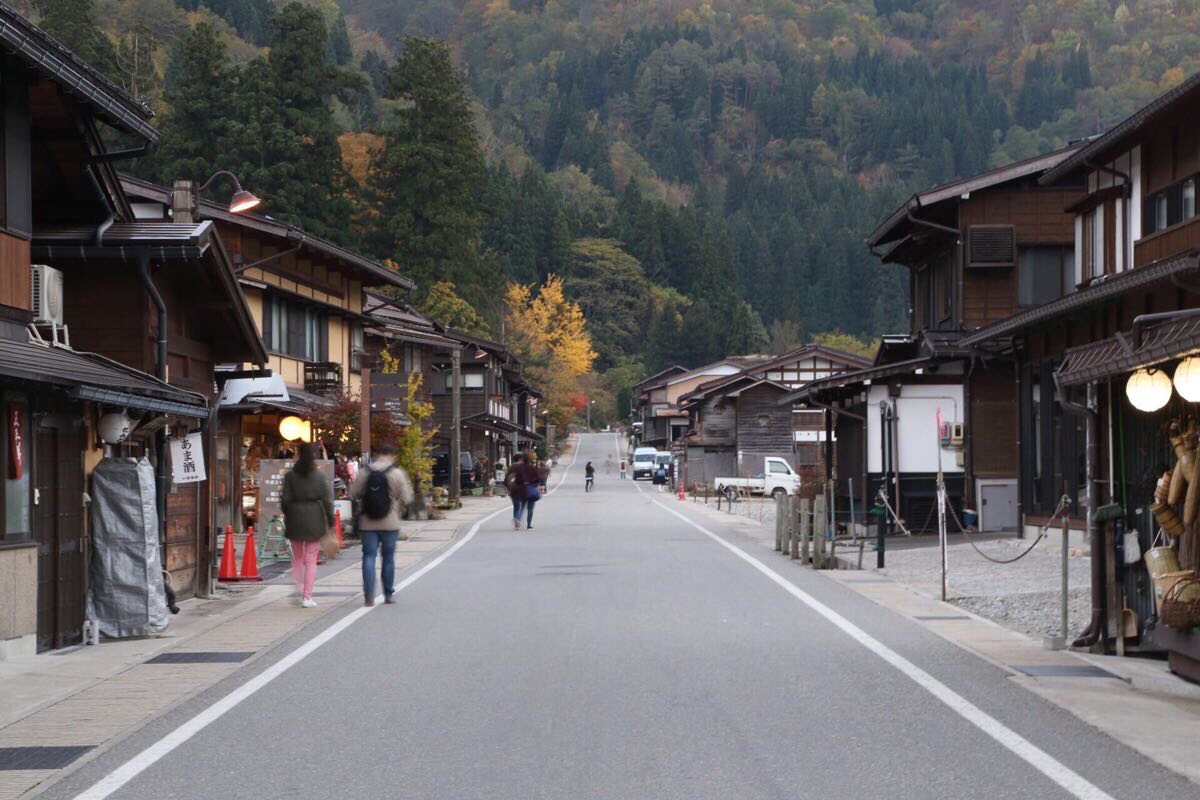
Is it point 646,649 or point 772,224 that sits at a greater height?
point 772,224

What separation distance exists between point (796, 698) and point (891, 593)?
877 cm

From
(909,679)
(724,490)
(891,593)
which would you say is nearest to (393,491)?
(891,593)

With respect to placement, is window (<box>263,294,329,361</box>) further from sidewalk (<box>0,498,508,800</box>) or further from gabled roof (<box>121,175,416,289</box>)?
sidewalk (<box>0,498,508,800</box>)

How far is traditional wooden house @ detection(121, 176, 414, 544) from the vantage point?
31375 millimetres

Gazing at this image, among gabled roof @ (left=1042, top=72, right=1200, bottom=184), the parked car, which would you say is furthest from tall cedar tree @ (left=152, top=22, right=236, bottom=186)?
gabled roof @ (left=1042, top=72, right=1200, bottom=184)

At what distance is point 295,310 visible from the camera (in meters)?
38.8

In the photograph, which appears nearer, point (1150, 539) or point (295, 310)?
point (1150, 539)

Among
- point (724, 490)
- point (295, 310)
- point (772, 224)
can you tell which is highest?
point (772, 224)

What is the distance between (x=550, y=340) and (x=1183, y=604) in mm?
102049

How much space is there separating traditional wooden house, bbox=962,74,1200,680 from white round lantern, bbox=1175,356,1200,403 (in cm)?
2

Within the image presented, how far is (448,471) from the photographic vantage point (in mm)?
67500

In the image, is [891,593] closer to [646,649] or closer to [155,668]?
[646,649]

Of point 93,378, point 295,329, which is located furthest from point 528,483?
point 93,378

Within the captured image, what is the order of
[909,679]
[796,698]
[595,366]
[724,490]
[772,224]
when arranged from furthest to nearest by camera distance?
[772,224]
[595,366]
[724,490]
[909,679]
[796,698]
